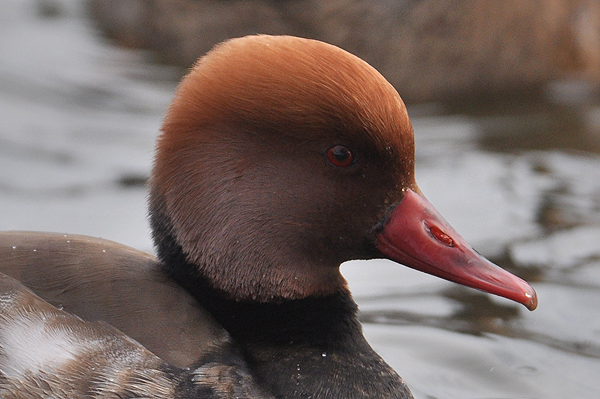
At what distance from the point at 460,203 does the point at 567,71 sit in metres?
2.33

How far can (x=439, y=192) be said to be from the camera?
5594 millimetres

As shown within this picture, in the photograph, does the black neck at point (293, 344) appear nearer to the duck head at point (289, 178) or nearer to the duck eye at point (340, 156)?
the duck head at point (289, 178)

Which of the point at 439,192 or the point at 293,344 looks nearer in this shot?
the point at 293,344

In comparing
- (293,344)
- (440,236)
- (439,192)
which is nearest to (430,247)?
(440,236)

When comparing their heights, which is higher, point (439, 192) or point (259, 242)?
point (439, 192)

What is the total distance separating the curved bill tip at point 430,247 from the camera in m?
2.97

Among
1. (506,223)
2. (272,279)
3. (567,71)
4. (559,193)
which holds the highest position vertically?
(567,71)

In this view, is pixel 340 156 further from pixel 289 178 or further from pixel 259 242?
pixel 259 242

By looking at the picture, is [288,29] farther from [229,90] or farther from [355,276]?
[229,90]

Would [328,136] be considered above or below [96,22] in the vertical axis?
below

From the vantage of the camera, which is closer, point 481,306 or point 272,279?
point 272,279

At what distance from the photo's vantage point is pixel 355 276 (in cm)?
464

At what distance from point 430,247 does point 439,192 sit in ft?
8.66

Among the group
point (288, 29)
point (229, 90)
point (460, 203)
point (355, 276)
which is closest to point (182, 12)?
point (288, 29)
